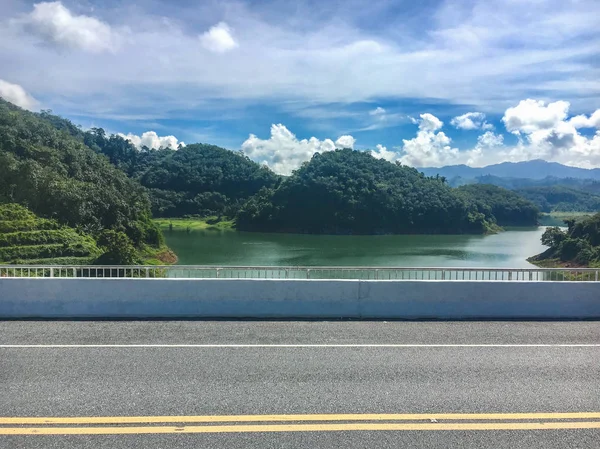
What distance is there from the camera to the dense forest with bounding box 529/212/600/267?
49.8 metres

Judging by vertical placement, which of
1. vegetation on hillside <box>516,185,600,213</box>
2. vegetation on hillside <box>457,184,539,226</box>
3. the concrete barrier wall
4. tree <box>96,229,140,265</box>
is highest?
vegetation on hillside <box>516,185,600,213</box>

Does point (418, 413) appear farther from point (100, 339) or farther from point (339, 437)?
point (100, 339)

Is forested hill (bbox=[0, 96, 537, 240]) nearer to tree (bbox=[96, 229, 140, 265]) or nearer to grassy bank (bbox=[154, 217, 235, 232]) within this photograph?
tree (bbox=[96, 229, 140, 265])

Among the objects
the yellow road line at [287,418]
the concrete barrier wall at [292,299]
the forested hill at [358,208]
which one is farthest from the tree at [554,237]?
the yellow road line at [287,418]

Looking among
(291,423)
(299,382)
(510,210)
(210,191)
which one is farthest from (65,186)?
(510,210)

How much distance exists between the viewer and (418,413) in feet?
15.2

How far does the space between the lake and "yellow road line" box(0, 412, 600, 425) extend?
3978cm

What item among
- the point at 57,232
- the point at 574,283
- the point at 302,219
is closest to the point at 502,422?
the point at 574,283

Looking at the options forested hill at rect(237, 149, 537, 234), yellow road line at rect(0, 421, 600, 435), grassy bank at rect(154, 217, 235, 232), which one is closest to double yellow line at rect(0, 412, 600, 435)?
yellow road line at rect(0, 421, 600, 435)

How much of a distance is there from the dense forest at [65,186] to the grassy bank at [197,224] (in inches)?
965

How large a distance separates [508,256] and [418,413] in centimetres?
5555

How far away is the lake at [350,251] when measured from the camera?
48.5 meters

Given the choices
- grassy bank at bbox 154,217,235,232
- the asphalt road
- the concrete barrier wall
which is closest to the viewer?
the asphalt road

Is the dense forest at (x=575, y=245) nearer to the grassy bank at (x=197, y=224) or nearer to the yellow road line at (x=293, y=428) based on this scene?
the yellow road line at (x=293, y=428)
